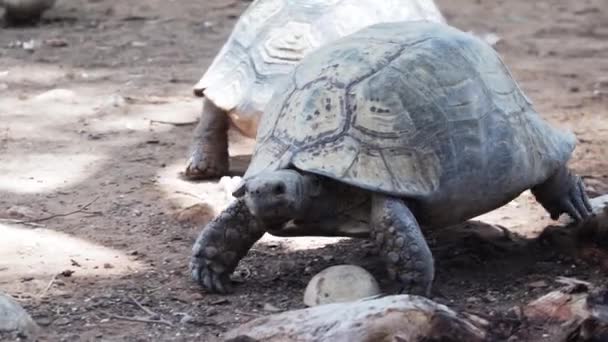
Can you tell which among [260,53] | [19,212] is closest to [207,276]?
[19,212]

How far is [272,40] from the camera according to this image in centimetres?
523

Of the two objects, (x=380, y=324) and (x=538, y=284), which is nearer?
(x=380, y=324)

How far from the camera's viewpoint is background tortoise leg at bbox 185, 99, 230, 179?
5.23 m

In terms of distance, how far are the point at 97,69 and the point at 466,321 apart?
4.72m

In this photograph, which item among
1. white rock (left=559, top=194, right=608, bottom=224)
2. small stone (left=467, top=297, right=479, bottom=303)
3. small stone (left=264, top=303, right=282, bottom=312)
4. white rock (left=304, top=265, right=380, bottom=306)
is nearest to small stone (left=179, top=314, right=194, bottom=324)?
small stone (left=264, top=303, right=282, bottom=312)

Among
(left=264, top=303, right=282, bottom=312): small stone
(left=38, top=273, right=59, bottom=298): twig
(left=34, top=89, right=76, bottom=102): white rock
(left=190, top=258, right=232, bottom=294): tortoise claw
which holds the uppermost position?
(left=264, top=303, right=282, bottom=312): small stone

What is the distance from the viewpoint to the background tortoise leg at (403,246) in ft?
11.5

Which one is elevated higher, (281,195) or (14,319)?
(281,195)

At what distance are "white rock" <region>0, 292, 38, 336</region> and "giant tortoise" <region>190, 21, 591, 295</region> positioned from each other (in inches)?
25.7

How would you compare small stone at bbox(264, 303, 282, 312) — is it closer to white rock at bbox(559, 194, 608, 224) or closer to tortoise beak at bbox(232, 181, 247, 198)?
tortoise beak at bbox(232, 181, 247, 198)

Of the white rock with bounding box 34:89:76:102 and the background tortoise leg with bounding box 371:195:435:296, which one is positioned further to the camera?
the white rock with bounding box 34:89:76:102

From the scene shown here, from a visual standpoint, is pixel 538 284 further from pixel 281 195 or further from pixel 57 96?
pixel 57 96

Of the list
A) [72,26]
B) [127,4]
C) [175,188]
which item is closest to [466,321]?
[175,188]

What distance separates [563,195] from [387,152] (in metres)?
0.94
